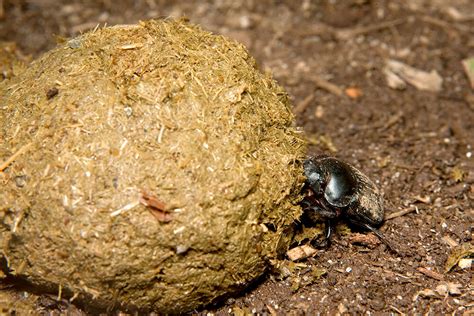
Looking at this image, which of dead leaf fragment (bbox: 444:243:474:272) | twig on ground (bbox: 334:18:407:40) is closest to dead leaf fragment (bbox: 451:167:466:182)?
dead leaf fragment (bbox: 444:243:474:272)

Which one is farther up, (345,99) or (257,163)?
(257,163)

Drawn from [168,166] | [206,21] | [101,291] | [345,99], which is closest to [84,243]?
[101,291]

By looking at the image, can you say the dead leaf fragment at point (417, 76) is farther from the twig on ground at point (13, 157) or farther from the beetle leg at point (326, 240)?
the twig on ground at point (13, 157)

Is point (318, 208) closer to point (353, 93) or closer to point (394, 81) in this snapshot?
point (353, 93)

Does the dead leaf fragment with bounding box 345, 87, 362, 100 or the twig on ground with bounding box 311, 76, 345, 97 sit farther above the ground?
the twig on ground with bounding box 311, 76, 345, 97

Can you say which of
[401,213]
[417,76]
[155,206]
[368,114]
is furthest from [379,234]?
[417,76]

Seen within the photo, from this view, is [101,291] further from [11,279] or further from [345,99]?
[345,99]

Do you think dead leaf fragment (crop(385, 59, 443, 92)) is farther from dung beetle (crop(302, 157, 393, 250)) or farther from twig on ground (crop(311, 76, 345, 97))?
dung beetle (crop(302, 157, 393, 250))
